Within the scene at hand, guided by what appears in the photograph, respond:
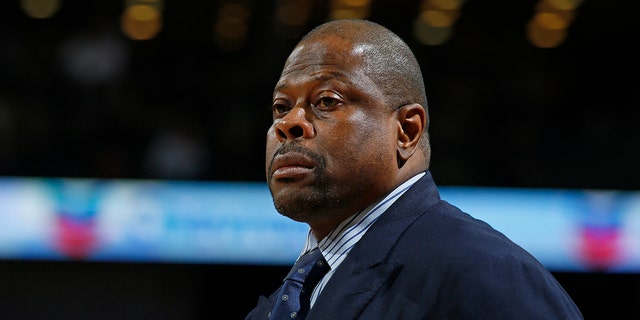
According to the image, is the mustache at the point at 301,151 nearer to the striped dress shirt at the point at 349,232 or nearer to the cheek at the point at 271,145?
the cheek at the point at 271,145

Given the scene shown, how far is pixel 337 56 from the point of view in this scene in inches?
86.5

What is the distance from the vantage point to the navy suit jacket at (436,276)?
171 centimetres

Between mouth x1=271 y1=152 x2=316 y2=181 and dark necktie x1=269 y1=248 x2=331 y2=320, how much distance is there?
0.71 ft

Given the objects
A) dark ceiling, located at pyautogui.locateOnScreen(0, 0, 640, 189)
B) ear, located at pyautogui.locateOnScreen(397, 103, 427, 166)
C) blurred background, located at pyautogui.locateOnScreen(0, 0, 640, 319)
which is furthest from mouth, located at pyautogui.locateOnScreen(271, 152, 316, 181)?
dark ceiling, located at pyautogui.locateOnScreen(0, 0, 640, 189)

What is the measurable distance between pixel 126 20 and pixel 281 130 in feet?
18.8

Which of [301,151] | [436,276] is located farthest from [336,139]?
[436,276]

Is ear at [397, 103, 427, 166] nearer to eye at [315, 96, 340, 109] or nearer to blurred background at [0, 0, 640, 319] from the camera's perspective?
eye at [315, 96, 340, 109]

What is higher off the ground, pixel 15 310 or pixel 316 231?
pixel 316 231

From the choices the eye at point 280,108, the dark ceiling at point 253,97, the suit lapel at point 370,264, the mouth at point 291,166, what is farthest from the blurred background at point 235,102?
the suit lapel at point 370,264

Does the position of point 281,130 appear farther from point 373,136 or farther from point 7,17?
point 7,17

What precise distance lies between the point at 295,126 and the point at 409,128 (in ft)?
0.97

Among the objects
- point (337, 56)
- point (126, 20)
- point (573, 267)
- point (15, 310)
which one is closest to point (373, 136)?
point (337, 56)

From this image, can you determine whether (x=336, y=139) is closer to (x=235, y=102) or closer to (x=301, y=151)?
(x=301, y=151)

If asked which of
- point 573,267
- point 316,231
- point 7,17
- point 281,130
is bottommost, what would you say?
point 573,267
